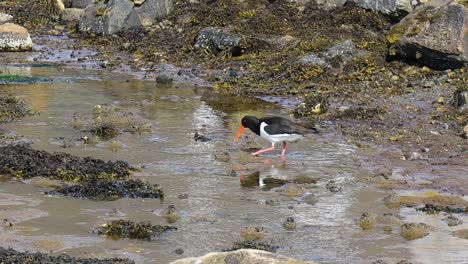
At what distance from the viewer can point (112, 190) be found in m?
11.8

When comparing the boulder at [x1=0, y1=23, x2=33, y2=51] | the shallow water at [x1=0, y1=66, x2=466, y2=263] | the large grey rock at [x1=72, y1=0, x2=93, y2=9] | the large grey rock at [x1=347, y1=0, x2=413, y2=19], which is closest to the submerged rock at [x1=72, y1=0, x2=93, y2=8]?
the large grey rock at [x1=72, y1=0, x2=93, y2=9]

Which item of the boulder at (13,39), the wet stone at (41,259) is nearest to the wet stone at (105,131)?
the wet stone at (41,259)

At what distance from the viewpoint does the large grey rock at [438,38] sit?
19.4 m

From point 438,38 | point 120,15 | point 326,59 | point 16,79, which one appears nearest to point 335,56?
point 326,59

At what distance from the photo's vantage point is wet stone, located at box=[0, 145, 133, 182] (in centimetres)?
1245

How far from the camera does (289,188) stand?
12.3m

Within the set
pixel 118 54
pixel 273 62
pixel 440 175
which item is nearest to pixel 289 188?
pixel 440 175

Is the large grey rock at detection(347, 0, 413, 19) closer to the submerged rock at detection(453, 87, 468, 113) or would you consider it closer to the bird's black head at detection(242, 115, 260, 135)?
the submerged rock at detection(453, 87, 468, 113)

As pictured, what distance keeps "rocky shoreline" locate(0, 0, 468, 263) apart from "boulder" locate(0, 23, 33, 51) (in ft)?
0.09

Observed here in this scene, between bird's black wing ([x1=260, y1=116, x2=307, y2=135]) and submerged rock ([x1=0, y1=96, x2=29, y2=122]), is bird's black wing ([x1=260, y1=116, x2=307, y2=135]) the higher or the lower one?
the higher one

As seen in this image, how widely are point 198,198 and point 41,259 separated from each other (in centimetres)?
330

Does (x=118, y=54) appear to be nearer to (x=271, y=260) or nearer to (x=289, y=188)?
(x=289, y=188)

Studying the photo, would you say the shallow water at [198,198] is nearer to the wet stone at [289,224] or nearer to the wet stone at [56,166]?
the wet stone at [289,224]

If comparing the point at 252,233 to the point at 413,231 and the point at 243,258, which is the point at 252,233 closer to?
the point at 413,231
